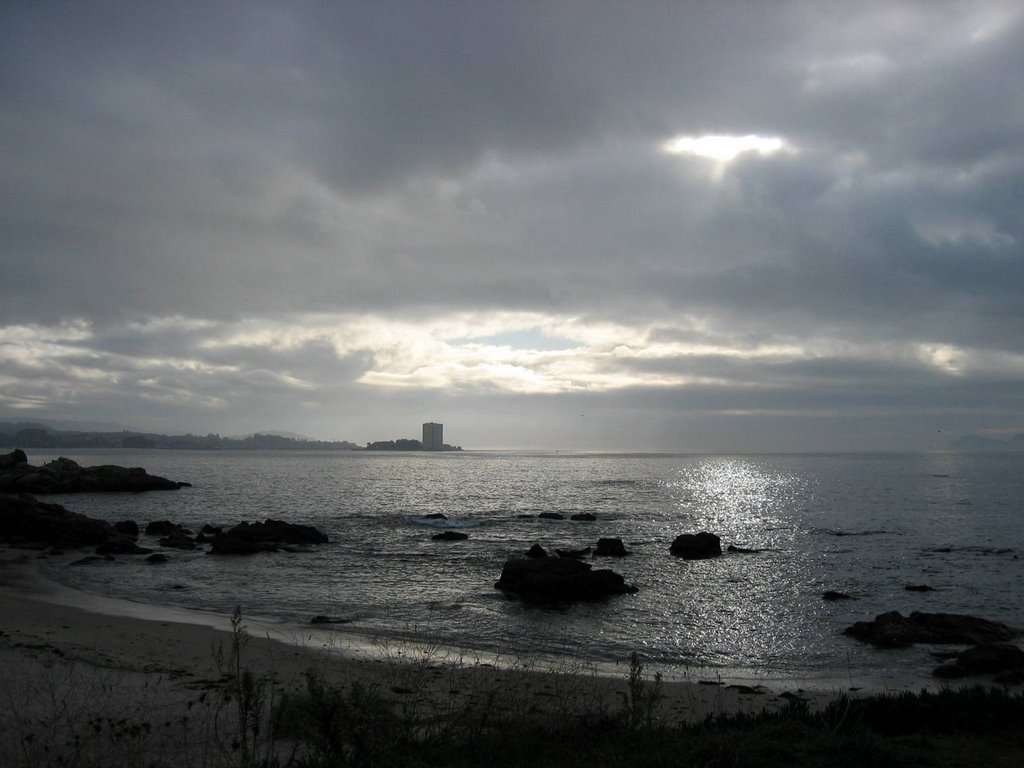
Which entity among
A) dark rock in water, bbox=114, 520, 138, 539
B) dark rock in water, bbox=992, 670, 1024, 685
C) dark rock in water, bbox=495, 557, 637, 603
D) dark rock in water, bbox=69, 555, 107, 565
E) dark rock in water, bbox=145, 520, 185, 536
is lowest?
dark rock in water, bbox=145, 520, 185, 536

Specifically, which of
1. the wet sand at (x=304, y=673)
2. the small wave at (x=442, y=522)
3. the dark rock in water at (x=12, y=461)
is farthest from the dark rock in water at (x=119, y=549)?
the dark rock in water at (x=12, y=461)

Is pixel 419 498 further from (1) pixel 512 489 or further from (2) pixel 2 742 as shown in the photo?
(2) pixel 2 742

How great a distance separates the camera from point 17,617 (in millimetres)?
19812

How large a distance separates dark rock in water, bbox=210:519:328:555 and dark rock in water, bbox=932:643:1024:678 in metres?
33.7

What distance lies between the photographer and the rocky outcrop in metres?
77.8

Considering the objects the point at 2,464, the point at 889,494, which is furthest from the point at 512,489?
the point at 2,464

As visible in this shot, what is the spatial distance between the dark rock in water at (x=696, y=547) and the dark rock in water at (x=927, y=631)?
57.2 ft

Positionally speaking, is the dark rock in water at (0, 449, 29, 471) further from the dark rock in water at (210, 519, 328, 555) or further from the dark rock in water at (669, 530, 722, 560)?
the dark rock in water at (669, 530, 722, 560)

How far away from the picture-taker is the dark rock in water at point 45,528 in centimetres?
3991

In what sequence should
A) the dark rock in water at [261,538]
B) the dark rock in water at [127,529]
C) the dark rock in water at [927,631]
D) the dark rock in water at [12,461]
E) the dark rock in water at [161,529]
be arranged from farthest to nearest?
1. the dark rock in water at [12,461]
2. the dark rock in water at [161,529]
3. the dark rock in water at [127,529]
4. the dark rock in water at [261,538]
5. the dark rock in water at [927,631]

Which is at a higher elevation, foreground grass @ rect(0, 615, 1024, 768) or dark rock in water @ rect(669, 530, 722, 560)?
foreground grass @ rect(0, 615, 1024, 768)

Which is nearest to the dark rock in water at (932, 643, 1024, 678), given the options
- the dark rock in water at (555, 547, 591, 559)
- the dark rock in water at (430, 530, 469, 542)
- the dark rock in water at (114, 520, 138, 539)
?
the dark rock in water at (555, 547, 591, 559)

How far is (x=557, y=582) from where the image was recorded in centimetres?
2670

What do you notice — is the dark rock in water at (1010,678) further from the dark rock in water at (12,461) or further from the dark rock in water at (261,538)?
the dark rock in water at (12,461)
